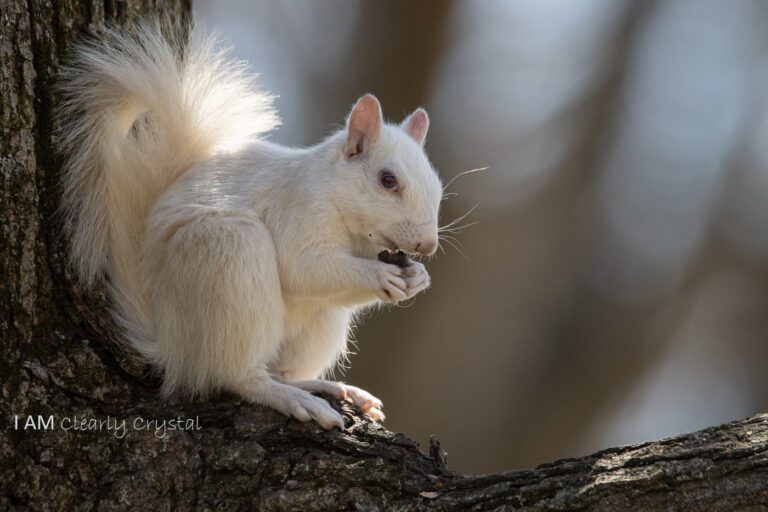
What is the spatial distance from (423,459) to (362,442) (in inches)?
7.0

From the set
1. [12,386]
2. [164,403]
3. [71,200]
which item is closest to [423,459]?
[164,403]

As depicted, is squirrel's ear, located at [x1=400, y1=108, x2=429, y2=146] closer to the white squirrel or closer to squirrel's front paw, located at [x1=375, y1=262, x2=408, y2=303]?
the white squirrel

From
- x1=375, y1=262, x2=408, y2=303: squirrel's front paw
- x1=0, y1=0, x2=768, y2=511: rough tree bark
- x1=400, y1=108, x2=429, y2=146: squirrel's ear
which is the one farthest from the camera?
x1=400, y1=108, x2=429, y2=146: squirrel's ear

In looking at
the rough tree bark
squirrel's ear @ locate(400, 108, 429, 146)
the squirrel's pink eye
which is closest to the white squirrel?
the squirrel's pink eye

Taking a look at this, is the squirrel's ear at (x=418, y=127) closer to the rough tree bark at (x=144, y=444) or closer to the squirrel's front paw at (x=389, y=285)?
the squirrel's front paw at (x=389, y=285)

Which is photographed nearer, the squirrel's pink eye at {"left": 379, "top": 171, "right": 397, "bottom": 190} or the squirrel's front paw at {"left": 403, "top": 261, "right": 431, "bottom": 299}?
the squirrel's front paw at {"left": 403, "top": 261, "right": 431, "bottom": 299}

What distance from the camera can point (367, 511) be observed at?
228 cm

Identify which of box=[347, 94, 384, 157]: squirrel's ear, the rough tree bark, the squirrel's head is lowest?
the rough tree bark

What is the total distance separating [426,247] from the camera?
302 centimetres

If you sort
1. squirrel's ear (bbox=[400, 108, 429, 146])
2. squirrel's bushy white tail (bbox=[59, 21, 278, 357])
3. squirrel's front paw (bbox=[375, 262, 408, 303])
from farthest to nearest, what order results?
1. squirrel's ear (bbox=[400, 108, 429, 146])
2. squirrel's front paw (bbox=[375, 262, 408, 303])
3. squirrel's bushy white tail (bbox=[59, 21, 278, 357])

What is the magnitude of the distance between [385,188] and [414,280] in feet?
1.09

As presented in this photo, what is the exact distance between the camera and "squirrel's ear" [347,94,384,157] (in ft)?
10.4

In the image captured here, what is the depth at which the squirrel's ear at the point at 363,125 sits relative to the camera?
3176mm

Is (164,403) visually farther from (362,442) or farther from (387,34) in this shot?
(387,34)
